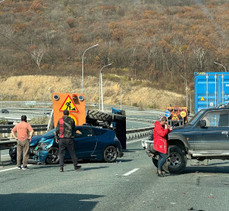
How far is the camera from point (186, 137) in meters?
14.7

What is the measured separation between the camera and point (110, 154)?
60.0 ft

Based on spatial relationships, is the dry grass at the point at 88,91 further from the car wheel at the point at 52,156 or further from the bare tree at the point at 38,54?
the car wheel at the point at 52,156

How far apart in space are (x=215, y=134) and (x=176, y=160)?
134 cm

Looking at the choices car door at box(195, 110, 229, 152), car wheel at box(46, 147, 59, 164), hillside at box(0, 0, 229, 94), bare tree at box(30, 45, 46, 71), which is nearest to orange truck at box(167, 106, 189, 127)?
car wheel at box(46, 147, 59, 164)

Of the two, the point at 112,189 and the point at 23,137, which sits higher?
the point at 23,137

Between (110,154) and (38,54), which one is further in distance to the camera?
(38,54)

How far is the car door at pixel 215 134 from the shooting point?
14516mm

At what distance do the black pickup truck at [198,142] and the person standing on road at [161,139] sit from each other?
0.77 m

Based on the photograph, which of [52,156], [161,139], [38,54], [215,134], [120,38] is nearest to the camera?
[161,139]

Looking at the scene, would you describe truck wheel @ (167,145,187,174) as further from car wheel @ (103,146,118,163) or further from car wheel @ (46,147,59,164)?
car wheel @ (46,147,59,164)

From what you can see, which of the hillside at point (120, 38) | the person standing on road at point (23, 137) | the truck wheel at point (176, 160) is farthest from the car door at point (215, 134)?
the hillside at point (120, 38)

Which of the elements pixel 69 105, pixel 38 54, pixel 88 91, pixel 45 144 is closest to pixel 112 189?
pixel 45 144

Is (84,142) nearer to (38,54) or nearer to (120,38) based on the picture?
(38,54)

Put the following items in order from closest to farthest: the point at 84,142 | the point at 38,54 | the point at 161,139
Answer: the point at 161,139
the point at 84,142
the point at 38,54
